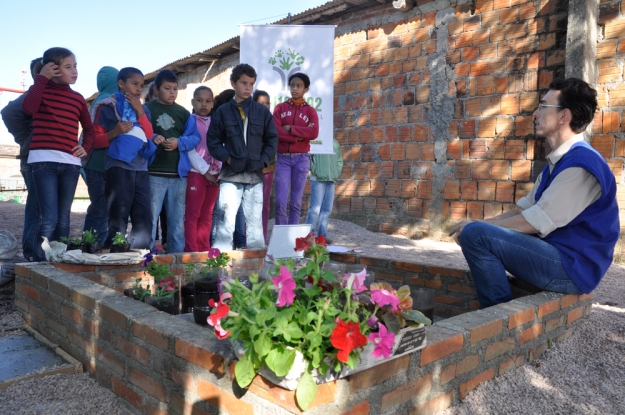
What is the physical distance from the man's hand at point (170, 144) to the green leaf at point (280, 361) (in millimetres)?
3585

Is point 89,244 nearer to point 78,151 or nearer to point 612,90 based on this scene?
point 78,151

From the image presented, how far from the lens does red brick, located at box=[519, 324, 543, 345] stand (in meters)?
2.55

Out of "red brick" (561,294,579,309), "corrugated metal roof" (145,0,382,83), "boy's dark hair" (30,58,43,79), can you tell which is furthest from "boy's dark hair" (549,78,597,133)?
"corrugated metal roof" (145,0,382,83)

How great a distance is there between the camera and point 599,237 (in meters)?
2.81

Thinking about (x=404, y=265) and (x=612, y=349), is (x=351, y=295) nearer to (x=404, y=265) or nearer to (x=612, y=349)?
(x=612, y=349)

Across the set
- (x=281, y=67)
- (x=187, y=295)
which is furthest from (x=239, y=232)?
(x=187, y=295)

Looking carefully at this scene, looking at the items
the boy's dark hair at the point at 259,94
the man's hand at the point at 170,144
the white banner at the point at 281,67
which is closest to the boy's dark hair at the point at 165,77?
the man's hand at the point at 170,144

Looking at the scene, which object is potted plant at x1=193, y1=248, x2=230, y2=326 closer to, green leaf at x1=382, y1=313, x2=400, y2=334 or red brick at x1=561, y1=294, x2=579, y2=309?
green leaf at x1=382, y1=313, x2=400, y2=334

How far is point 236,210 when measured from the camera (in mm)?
4508

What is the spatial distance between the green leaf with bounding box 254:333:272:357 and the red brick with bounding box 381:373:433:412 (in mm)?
577

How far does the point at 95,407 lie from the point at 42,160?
91.5 inches

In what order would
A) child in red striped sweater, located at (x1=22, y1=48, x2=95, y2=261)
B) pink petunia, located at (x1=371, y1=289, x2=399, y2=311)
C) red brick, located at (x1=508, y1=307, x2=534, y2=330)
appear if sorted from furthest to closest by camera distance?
child in red striped sweater, located at (x1=22, y1=48, x2=95, y2=261) → red brick, located at (x1=508, y1=307, x2=534, y2=330) → pink petunia, located at (x1=371, y1=289, x2=399, y2=311)

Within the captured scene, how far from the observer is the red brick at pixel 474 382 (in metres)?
2.22

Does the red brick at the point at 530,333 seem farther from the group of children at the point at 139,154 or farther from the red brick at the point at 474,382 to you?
the group of children at the point at 139,154
